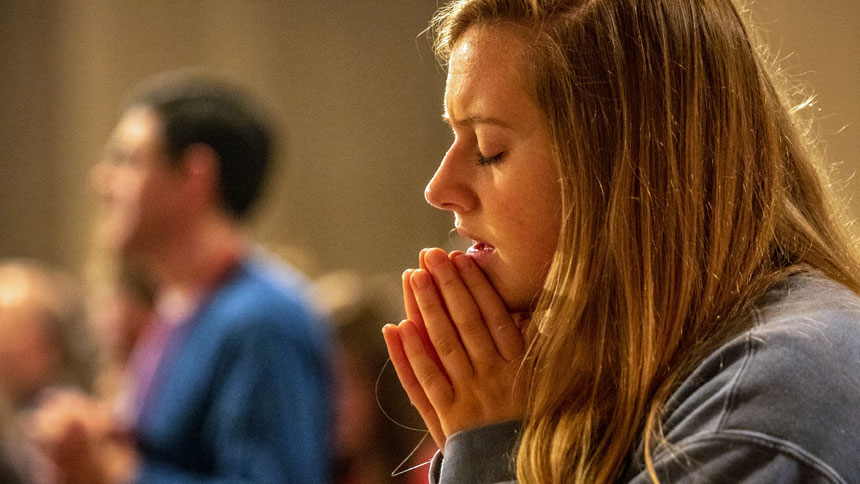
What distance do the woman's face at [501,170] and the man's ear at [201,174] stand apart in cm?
185

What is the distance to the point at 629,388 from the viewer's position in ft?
3.40

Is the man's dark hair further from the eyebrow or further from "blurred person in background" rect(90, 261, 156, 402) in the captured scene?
the eyebrow

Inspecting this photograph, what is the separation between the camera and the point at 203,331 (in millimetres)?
2568

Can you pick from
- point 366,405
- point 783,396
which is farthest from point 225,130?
point 783,396

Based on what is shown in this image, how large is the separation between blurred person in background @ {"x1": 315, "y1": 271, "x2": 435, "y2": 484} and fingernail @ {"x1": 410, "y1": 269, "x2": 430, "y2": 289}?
2.13 meters

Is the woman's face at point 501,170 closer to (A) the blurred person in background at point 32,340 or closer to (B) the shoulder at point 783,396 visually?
(B) the shoulder at point 783,396

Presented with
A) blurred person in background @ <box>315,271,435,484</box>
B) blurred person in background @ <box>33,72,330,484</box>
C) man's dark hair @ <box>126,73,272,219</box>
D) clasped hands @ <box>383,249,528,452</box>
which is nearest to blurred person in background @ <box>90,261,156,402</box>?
blurred person in background @ <box>315,271,435,484</box>

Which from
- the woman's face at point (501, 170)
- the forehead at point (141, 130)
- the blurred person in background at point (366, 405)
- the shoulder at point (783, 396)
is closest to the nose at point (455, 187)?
the woman's face at point (501, 170)

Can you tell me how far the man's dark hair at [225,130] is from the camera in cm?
296

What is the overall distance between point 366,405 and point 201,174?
1.13m

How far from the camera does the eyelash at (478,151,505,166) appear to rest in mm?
1142

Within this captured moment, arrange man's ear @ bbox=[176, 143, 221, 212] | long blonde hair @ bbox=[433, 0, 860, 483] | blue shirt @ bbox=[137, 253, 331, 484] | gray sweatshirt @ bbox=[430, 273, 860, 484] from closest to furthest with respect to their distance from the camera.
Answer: gray sweatshirt @ bbox=[430, 273, 860, 484] → long blonde hair @ bbox=[433, 0, 860, 483] → blue shirt @ bbox=[137, 253, 331, 484] → man's ear @ bbox=[176, 143, 221, 212]

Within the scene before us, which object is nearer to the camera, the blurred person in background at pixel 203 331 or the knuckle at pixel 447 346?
the knuckle at pixel 447 346

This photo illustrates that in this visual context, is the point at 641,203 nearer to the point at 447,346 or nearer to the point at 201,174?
the point at 447,346
